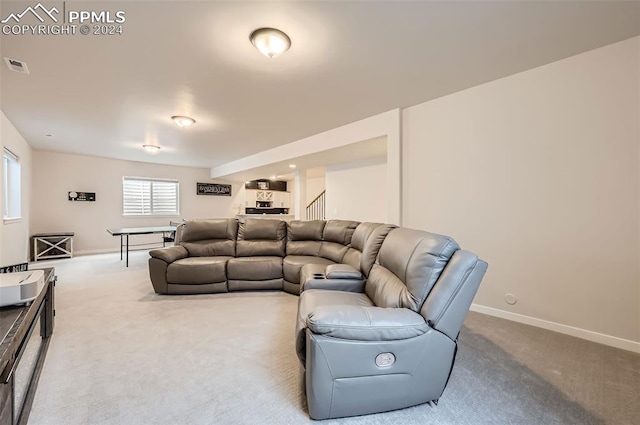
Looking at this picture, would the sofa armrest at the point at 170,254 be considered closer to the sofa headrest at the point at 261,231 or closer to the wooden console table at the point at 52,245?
the sofa headrest at the point at 261,231

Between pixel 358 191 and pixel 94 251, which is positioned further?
pixel 94 251

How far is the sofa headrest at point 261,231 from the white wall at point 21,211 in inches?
125

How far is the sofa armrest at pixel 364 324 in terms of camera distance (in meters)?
1.34

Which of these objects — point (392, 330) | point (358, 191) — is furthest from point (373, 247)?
point (358, 191)

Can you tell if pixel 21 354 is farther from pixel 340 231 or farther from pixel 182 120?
pixel 182 120

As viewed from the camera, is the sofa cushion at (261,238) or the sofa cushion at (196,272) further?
the sofa cushion at (261,238)

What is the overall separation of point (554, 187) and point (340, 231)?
2341 mm

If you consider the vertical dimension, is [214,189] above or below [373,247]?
above

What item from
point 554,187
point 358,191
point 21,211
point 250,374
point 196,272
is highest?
point 358,191

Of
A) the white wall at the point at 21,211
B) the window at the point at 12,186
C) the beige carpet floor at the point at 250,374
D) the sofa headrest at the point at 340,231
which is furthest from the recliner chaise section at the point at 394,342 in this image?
the window at the point at 12,186

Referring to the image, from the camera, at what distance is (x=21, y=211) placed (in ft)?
16.0

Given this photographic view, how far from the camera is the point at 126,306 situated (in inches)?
121

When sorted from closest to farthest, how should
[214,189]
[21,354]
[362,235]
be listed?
[21,354]
[362,235]
[214,189]

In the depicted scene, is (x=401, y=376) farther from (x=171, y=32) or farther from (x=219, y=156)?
(x=219, y=156)
